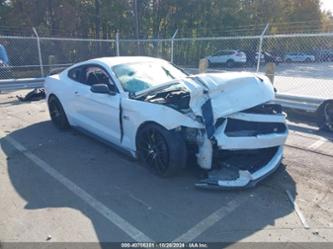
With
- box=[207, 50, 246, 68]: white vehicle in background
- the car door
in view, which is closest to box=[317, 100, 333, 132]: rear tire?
the car door

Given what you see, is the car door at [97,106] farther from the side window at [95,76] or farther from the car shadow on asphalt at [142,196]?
the car shadow on asphalt at [142,196]

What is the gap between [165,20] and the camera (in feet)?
91.1

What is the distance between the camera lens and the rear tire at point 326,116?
19.5 feet

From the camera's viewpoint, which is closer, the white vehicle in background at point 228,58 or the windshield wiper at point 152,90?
the windshield wiper at point 152,90

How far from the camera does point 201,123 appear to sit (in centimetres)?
352

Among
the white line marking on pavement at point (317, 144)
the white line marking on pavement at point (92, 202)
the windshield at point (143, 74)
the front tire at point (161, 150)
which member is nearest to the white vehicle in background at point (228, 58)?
the white line marking on pavement at point (317, 144)

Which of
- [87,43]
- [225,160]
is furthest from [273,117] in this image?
[87,43]

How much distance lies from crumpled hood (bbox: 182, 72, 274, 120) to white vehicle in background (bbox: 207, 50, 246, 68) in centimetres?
1853

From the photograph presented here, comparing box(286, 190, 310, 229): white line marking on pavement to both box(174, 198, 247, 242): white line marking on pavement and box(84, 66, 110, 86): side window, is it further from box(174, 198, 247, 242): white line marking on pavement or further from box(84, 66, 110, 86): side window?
box(84, 66, 110, 86): side window

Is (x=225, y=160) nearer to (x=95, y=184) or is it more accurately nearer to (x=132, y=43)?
(x=95, y=184)

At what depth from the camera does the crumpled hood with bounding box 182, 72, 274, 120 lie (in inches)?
141

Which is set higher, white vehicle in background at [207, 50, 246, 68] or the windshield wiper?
the windshield wiper

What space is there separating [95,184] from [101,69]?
1.98 metres

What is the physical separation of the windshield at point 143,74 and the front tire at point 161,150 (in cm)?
79
